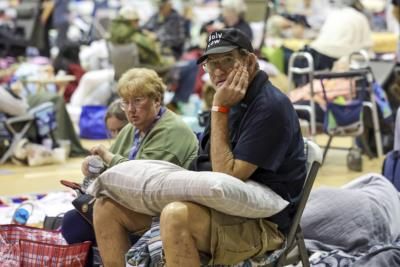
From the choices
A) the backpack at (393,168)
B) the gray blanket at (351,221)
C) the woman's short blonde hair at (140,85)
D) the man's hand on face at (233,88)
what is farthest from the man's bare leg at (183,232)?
the backpack at (393,168)

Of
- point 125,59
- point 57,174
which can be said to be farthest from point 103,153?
point 125,59

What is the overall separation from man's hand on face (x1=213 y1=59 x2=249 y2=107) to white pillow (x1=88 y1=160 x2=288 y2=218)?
0.32 metres

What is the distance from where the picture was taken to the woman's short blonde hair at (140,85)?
4.30 m

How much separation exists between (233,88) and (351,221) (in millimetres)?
1399

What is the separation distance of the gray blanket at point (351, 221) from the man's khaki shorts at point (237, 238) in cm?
110

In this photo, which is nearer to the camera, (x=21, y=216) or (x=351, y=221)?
(x=351, y=221)

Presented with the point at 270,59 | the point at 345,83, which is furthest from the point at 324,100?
the point at 270,59

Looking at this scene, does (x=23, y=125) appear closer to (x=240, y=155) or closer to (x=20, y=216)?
(x=20, y=216)

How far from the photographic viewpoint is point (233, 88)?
3725 mm

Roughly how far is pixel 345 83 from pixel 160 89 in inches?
142

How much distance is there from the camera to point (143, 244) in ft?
12.1

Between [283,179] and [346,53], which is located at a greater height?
[283,179]

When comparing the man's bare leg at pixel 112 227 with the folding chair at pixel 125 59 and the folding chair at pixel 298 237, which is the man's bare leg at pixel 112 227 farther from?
the folding chair at pixel 125 59

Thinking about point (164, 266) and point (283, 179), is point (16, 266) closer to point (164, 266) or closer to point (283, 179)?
point (164, 266)
